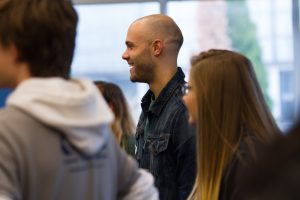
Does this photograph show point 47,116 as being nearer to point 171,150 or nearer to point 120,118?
point 171,150

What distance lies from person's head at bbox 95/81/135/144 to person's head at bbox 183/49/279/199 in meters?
1.34

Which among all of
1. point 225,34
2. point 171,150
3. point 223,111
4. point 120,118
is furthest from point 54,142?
point 225,34

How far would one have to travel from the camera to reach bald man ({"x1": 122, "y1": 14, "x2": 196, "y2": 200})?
2293 mm

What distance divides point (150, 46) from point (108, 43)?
3588 millimetres

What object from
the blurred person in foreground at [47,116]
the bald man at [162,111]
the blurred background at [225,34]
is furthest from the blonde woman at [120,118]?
the blurred background at [225,34]

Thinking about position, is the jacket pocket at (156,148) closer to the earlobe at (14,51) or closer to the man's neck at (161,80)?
the man's neck at (161,80)

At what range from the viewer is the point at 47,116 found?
40.7 inches

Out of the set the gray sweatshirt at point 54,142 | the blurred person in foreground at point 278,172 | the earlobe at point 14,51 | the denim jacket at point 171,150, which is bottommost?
the denim jacket at point 171,150

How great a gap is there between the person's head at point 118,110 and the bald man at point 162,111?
35cm

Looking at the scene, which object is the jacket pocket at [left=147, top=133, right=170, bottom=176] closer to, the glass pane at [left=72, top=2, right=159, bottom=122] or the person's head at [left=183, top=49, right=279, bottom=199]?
the person's head at [left=183, top=49, right=279, bottom=199]

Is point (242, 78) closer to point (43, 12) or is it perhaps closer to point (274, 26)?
point (43, 12)

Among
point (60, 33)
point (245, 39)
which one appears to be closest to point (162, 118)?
point (60, 33)

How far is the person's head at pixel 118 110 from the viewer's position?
2.97 meters

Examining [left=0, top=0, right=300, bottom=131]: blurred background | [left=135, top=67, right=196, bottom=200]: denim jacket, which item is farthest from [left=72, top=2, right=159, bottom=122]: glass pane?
[left=135, top=67, right=196, bottom=200]: denim jacket
